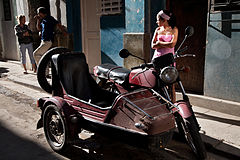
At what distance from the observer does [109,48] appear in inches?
291

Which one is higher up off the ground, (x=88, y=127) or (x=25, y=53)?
(x=25, y=53)

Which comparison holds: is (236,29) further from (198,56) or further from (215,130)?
(215,130)

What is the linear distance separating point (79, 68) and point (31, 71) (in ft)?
20.3

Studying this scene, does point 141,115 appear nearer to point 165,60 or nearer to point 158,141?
point 158,141

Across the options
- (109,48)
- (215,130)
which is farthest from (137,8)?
(215,130)

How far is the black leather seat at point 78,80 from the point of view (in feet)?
12.5

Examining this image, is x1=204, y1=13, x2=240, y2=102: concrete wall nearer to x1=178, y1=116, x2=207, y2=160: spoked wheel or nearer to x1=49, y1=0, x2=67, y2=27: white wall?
x1=178, y1=116, x2=207, y2=160: spoked wheel

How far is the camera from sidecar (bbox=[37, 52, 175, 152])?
9.27 feet

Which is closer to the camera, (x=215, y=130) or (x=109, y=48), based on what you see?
(x=215, y=130)

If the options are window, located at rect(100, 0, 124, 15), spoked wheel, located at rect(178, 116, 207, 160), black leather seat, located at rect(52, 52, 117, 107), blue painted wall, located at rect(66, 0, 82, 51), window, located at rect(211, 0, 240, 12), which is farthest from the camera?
blue painted wall, located at rect(66, 0, 82, 51)

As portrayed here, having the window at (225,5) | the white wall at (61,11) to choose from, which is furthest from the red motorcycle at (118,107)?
the white wall at (61,11)

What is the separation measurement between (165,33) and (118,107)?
6.06 feet

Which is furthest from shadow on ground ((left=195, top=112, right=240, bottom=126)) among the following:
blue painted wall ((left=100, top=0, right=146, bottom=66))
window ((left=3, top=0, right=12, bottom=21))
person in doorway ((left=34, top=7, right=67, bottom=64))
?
window ((left=3, top=0, right=12, bottom=21))

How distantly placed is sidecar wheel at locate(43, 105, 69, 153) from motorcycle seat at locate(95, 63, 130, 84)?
3.65 feet
